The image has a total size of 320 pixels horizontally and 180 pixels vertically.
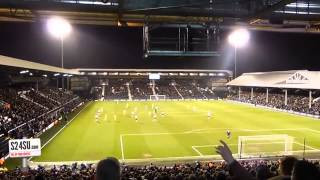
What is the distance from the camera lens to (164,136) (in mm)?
31656

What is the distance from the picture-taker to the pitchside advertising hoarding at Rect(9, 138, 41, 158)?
60.4 ft

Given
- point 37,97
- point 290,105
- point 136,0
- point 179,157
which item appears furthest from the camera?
point 290,105

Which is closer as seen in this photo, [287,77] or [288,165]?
[288,165]

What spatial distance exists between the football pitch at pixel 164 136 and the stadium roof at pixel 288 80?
679cm

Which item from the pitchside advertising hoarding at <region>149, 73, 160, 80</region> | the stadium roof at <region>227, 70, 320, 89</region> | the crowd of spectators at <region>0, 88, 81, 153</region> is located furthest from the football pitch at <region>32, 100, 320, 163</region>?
the pitchside advertising hoarding at <region>149, 73, 160, 80</region>

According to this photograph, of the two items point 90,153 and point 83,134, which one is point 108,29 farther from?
point 90,153

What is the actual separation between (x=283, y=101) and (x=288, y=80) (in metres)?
4.41

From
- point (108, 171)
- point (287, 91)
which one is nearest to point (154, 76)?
point (287, 91)

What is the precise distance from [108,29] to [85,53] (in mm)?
7949

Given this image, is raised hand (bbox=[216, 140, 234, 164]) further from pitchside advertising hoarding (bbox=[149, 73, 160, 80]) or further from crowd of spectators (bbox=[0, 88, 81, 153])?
pitchside advertising hoarding (bbox=[149, 73, 160, 80])

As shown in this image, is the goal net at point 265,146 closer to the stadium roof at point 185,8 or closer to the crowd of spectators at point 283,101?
the stadium roof at point 185,8

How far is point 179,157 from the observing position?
77.4 feet

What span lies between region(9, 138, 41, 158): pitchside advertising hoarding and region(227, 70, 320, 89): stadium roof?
39.1m

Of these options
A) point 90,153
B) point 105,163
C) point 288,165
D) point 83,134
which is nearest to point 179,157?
point 90,153
